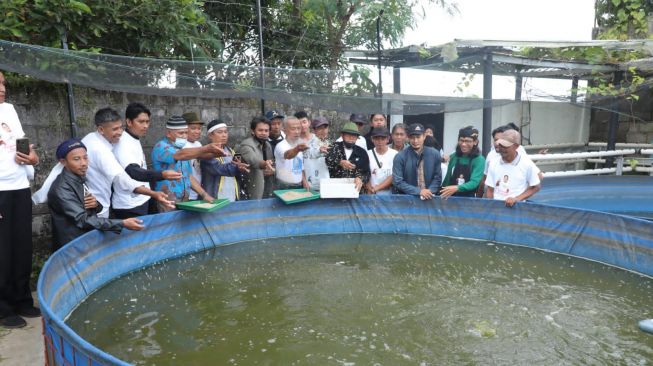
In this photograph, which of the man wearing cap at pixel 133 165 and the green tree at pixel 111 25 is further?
the green tree at pixel 111 25

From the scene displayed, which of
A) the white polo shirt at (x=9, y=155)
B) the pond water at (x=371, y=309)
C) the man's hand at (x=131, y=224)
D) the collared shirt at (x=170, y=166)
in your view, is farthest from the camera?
the collared shirt at (x=170, y=166)

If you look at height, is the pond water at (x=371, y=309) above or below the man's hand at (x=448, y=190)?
below

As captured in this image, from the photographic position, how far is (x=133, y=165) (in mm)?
3811

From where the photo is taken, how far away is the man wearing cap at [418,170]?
5.15 meters

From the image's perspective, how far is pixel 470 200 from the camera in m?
5.15

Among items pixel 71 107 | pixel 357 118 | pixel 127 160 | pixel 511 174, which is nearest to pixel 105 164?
pixel 127 160

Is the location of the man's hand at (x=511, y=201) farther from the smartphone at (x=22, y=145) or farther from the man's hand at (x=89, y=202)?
the smartphone at (x=22, y=145)

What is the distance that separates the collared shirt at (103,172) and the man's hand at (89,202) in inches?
8.9

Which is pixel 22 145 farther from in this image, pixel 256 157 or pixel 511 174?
pixel 511 174

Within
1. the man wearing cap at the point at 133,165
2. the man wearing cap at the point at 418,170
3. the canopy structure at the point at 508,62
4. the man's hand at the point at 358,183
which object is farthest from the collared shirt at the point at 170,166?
the canopy structure at the point at 508,62

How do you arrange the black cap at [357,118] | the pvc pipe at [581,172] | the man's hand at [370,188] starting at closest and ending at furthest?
the man's hand at [370,188] < the black cap at [357,118] < the pvc pipe at [581,172]

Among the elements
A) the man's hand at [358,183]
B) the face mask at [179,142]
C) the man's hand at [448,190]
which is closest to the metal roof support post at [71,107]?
the face mask at [179,142]

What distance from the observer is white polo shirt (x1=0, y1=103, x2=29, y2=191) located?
3.13 metres

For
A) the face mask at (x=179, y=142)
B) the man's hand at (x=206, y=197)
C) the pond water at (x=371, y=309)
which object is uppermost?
the face mask at (x=179, y=142)
